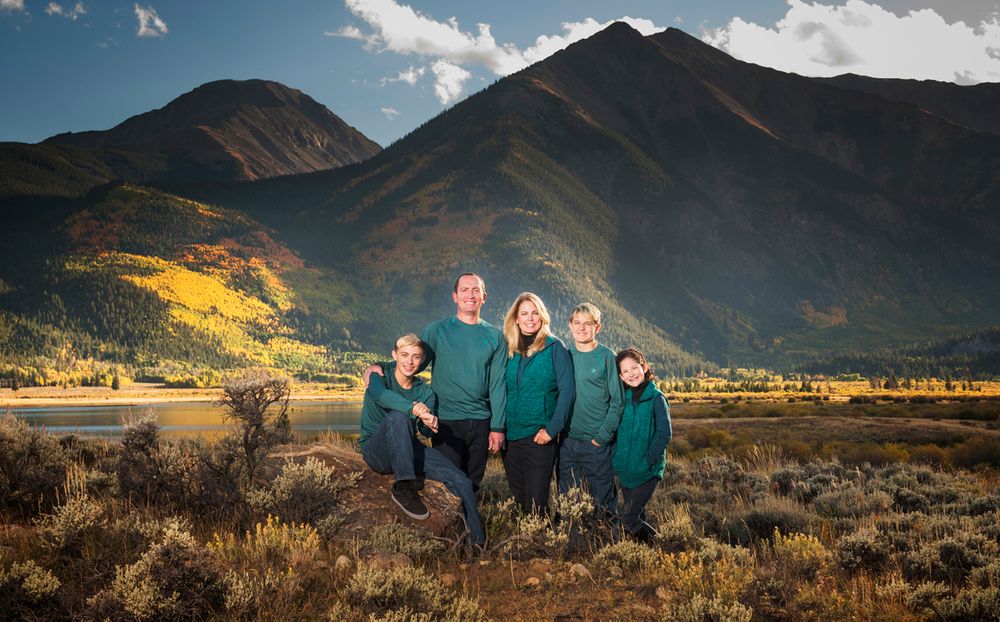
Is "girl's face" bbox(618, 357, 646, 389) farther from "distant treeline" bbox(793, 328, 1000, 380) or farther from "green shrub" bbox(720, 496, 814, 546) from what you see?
"distant treeline" bbox(793, 328, 1000, 380)

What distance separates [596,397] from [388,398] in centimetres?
222

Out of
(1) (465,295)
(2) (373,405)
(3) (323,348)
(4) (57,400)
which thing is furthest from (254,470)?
(3) (323,348)

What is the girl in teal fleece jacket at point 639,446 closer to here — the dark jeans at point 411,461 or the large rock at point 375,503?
the dark jeans at point 411,461

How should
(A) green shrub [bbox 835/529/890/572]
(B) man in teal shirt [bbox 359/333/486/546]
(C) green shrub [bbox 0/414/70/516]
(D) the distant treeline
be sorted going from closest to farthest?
1. (A) green shrub [bbox 835/529/890/572]
2. (B) man in teal shirt [bbox 359/333/486/546]
3. (C) green shrub [bbox 0/414/70/516]
4. (D) the distant treeline

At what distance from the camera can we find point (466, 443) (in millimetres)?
7602

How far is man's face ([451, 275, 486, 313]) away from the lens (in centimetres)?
754

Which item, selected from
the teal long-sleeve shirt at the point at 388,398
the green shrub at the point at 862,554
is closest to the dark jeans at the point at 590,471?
the teal long-sleeve shirt at the point at 388,398

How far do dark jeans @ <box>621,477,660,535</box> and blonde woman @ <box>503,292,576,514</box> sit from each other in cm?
88

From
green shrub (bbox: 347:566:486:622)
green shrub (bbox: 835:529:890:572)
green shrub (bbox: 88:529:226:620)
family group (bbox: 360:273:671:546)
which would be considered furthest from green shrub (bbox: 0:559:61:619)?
green shrub (bbox: 835:529:890:572)

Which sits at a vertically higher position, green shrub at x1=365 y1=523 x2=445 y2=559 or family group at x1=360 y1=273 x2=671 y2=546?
family group at x1=360 y1=273 x2=671 y2=546

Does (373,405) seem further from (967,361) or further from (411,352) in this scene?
(967,361)

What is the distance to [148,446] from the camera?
858 cm

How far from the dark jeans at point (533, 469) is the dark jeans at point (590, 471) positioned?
0.57 feet

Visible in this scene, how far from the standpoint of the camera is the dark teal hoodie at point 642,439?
7.69 m
